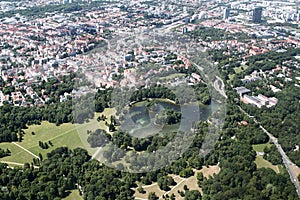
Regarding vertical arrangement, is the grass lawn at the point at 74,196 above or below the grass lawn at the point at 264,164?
above

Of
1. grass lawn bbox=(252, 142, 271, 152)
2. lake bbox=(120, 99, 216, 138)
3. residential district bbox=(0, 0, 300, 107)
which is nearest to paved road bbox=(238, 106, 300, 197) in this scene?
grass lawn bbox=(252, 142, 271, 152)

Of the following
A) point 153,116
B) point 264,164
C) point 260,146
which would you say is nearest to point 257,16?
point 153,116

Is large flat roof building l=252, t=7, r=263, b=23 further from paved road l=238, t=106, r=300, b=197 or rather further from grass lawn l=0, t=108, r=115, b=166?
grass lawn l=0, t=108, r=115, b=166

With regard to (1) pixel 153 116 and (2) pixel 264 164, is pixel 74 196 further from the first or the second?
(2) pixel 264 164

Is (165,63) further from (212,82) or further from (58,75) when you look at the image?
(58,75)

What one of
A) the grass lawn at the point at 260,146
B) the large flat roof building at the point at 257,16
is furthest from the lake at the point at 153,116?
the large flat roof building at the point at 257,16

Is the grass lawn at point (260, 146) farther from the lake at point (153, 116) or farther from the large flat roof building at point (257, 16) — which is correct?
the large flat roof building at point (257, 16)

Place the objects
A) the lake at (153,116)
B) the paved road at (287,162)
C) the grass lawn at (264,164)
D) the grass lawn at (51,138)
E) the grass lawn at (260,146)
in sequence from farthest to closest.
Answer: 1. the lake at (153,116)
2. the grass lawn at (260,146)
3. the grass lawn at (51,138)
4. the grass lawn at (264,164)
5. the paved road at (287,162)

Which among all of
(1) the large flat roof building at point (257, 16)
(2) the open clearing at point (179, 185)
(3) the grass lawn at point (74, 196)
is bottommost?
(1) the large flat roof building at point (257, 16)

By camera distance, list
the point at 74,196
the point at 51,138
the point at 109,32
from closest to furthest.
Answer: the point at 74,196 < the point at 51,138 < the point at 109,32
